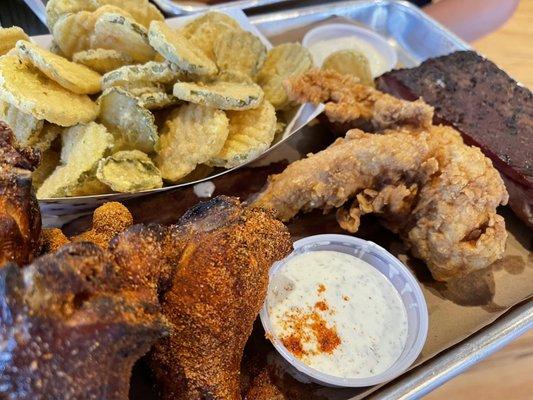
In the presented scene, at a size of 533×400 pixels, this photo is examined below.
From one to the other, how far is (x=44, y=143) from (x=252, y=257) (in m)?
0.87

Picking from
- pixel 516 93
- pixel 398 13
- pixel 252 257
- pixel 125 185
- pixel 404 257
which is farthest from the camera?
pixel 398 13

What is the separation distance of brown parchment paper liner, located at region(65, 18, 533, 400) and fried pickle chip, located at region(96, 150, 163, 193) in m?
0.20

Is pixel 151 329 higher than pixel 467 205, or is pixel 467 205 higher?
pixel 151 329

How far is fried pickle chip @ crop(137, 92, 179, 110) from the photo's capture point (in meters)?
1.81

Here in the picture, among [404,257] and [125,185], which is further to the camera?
[404,257]

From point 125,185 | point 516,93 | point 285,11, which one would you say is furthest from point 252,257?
point 285,11

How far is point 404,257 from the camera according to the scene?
6.82 feet

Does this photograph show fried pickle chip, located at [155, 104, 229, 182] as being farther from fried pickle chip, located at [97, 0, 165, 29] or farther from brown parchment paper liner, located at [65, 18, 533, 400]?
fried pickle chip, located at [97, 0, 165, 29]

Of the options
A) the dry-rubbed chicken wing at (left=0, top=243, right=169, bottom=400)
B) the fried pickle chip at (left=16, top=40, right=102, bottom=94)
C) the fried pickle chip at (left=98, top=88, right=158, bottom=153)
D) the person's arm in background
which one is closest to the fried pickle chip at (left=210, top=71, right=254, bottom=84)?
the fried pickle chip at (left=98, top=88, right=158, bottom=153)

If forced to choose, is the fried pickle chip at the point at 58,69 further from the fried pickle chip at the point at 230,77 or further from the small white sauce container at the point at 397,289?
the small white sauce container at the point at 397,289

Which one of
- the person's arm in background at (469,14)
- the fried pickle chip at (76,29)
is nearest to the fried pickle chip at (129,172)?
the fried pickle chip at (76,29)

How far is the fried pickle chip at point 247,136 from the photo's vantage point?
1.88m

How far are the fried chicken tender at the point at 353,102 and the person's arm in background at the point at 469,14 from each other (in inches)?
62.3

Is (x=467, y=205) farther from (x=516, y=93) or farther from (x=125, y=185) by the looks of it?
(x=125, y=185)
